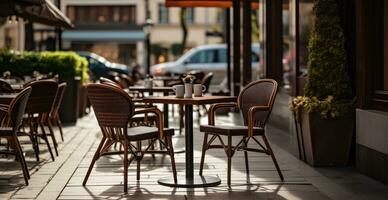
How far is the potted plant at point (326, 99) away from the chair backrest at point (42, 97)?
2713mm

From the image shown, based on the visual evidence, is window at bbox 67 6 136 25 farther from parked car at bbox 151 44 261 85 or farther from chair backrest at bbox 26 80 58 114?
chair backrest at bbox 26 80 58 114

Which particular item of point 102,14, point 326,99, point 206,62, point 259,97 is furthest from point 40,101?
point 102,14

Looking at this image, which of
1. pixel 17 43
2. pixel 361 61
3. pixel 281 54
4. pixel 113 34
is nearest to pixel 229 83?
pixel 281 54

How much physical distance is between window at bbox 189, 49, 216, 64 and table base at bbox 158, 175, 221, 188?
1893 cm

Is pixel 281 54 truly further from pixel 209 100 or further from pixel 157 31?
pixel 157 31

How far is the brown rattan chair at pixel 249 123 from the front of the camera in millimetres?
7161

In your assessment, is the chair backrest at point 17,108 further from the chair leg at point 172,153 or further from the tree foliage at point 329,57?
the tree foliage at point 329,57

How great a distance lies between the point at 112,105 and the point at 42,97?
2.01 metres

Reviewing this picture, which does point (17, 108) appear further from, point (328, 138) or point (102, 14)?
point (102, 14)

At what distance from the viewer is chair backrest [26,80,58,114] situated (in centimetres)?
848

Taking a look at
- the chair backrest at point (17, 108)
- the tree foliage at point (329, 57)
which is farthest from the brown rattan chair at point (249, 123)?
the chair backrest at point (17, 108)

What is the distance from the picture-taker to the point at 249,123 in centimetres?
718

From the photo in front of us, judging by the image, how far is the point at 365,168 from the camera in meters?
7.61

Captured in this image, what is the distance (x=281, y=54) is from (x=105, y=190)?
7.18 metres
